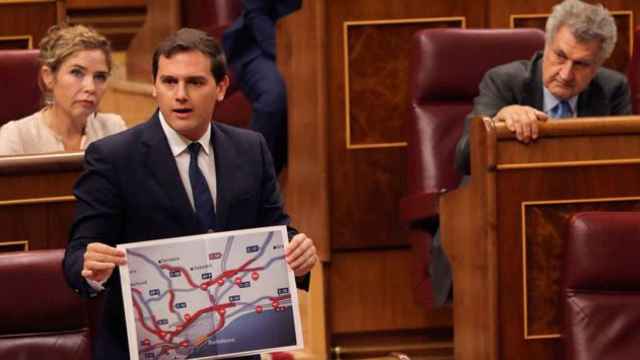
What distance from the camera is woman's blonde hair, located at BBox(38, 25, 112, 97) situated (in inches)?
57.8

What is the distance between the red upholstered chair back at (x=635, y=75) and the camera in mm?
1552

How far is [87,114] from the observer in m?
1.48

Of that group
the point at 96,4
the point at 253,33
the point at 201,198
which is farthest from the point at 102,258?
the point at 96,4

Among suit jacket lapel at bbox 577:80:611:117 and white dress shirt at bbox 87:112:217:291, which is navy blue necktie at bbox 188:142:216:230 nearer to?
white dress shirt at bbox 87:112:217:291

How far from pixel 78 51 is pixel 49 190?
0.30m

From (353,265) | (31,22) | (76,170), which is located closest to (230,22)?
(31,22)

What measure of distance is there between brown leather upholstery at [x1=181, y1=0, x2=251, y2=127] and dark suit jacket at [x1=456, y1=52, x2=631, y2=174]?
576 mm

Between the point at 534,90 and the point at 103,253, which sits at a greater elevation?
the point at 534,90

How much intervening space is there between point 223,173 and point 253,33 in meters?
0.93

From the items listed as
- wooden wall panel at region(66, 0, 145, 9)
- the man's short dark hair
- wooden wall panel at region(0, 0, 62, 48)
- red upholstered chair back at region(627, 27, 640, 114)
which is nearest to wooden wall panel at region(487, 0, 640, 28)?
red upholstered chair back at region(627, 27, 640, 114)

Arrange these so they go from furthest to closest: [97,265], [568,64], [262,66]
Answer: [262,66] < [568,64] < [97,265]

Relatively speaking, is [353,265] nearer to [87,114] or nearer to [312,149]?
[312,149]

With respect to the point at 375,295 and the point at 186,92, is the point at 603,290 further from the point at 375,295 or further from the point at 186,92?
the point at 375,295

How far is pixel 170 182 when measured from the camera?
98 centimetres
